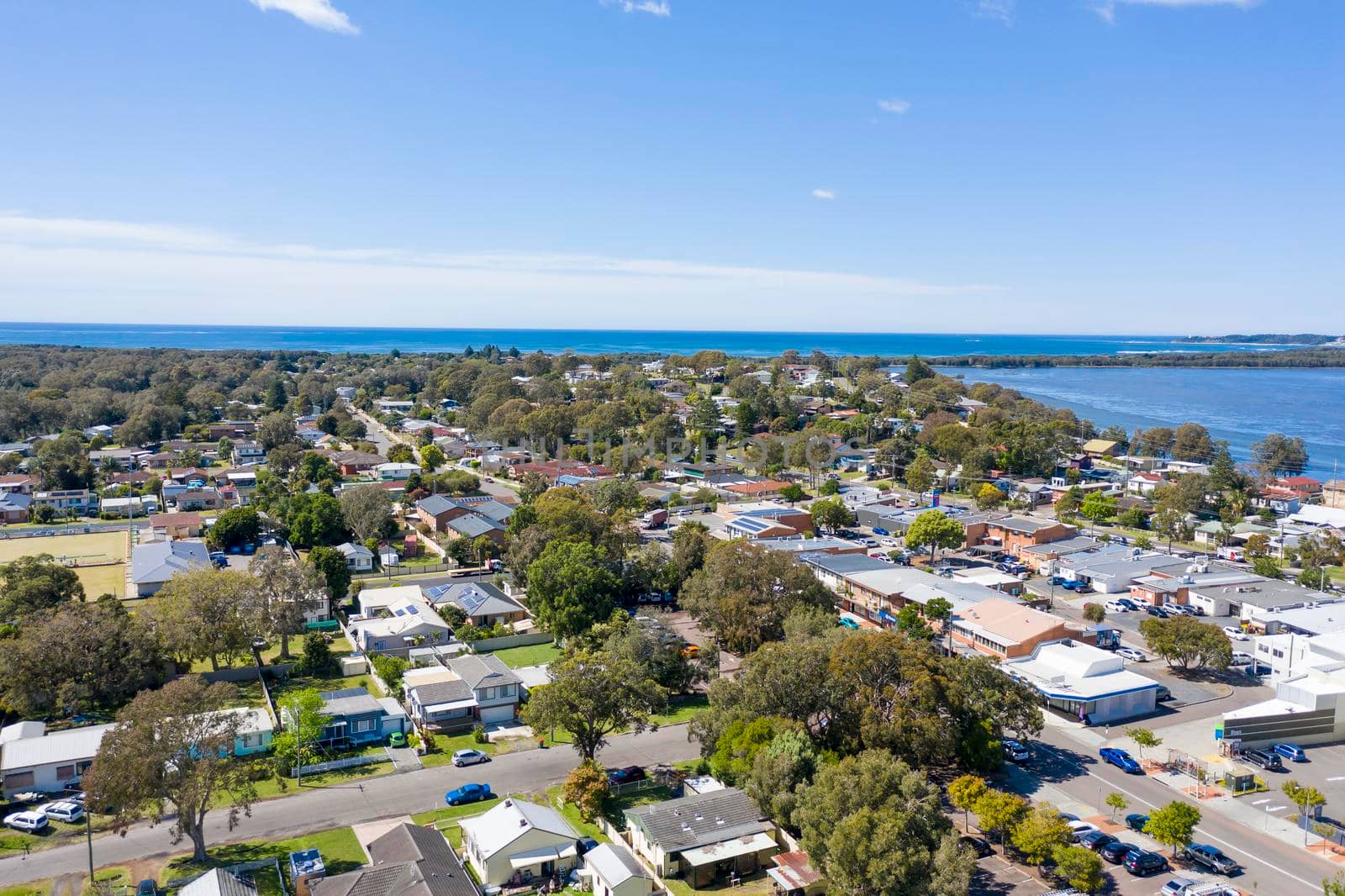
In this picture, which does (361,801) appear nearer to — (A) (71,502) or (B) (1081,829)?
(B) (1081,829)

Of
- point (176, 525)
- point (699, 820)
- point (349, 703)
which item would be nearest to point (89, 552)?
point (176, 525)

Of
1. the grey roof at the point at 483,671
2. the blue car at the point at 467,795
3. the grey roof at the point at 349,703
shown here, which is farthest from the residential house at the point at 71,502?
the blue car at the point at 467,795

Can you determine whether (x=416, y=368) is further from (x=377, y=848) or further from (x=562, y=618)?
(x=377, y=848)

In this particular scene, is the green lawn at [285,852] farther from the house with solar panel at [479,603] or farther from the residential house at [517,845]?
the house with solar panel at [479,603]

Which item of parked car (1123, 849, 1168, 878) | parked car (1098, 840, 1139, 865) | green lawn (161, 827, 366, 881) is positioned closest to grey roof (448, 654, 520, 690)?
green lawn (161, 827, 366, 881)

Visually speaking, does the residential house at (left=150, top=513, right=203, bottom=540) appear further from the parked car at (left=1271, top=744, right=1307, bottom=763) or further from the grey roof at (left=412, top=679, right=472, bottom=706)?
the parked car at (left=1271, top=744, right=1307, bottom=763)

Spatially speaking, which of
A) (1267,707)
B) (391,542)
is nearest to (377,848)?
(1267,707)
